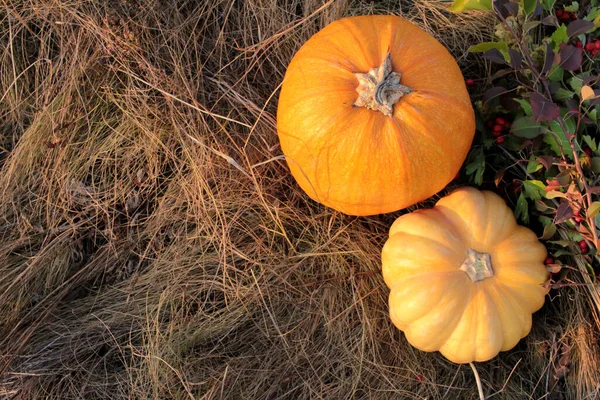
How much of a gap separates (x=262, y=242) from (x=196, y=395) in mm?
780

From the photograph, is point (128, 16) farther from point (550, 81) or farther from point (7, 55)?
point (550, 81)

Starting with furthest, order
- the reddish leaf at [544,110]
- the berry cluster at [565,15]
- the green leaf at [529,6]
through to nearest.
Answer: the berry cluster at [565,15], the green leaf at [529,6], the reddish leaf at [544,110]

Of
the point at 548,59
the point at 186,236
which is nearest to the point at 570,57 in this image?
the point at 548,59

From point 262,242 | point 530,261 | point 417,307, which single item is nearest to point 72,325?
point 262,242

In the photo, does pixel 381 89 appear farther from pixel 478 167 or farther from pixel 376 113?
pixel 478 167

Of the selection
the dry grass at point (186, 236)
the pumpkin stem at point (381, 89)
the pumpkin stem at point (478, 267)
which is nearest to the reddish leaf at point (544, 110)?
the pumpkin stem at point (381, 89)

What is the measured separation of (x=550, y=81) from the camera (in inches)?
87.9

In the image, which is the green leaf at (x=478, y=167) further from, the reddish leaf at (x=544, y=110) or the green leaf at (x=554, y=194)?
the reddish leaf at (x=544, y=110)

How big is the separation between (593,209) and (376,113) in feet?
2.92

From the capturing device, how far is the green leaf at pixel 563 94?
2.15 meters

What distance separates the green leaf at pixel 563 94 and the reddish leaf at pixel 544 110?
0.79ft

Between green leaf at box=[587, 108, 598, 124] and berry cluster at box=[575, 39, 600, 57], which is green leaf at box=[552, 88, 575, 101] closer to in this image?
green leaf at box=[587, 108, 598, 124]

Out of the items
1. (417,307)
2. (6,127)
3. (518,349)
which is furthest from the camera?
(6,127)

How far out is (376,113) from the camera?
1995 mm
